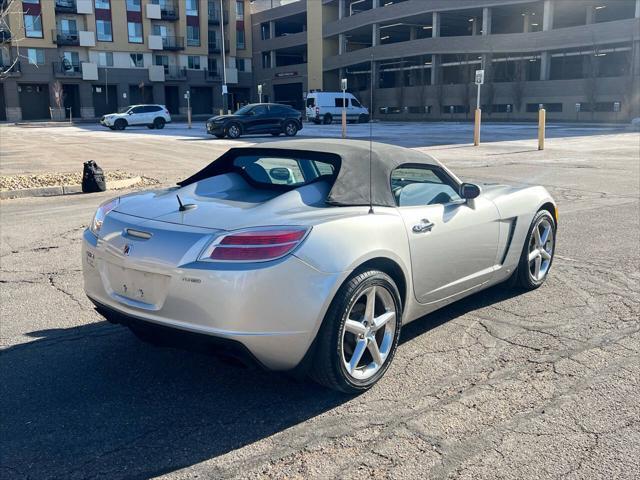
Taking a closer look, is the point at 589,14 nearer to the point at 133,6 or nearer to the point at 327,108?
the point at 327,108

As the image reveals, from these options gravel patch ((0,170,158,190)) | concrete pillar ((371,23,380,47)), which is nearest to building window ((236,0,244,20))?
concrete pillar ((371,23,380,47))

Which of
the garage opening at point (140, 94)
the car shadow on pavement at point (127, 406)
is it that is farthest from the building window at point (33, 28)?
Answer: the car shadow on pavement at point (127, 406)

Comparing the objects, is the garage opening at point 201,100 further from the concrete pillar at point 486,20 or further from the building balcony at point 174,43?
the concrete pillar at point 486,20

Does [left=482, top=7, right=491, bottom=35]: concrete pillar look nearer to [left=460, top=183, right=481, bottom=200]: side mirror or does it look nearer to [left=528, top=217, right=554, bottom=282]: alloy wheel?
[left=528, top=217, right=554, bottom=282]: alloy wheel

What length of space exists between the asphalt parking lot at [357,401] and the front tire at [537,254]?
144 mm

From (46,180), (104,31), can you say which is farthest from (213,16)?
(46,180)

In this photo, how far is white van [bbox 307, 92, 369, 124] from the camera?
49.0m

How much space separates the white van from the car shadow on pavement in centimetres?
4577

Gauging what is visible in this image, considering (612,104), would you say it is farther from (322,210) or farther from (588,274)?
(322,210)

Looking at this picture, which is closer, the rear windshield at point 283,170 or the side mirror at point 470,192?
the rear windshield at point 283,170

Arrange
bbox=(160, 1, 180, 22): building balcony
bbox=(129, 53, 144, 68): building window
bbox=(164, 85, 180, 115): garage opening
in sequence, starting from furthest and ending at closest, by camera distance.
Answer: bbox=(164, 85, 180, 115): garage opening < bbox=(160, 1, 180, 22): building balcony < bbox=(129, 53, 144, 68): building window

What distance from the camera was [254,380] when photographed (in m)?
3.91

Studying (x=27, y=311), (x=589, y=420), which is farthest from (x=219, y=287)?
(x=27, y=311)

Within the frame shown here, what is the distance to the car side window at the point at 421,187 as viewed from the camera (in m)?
4.43
